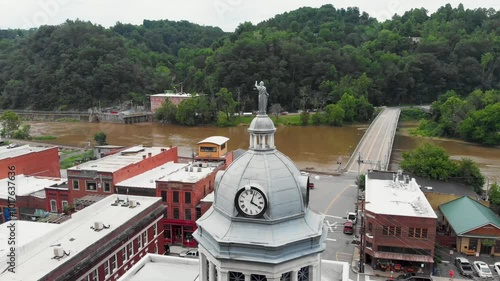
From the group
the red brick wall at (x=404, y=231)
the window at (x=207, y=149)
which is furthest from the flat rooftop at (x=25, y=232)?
the window at (x=207, y=149)

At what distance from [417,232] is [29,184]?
117ft

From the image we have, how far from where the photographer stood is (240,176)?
1066 centimetres

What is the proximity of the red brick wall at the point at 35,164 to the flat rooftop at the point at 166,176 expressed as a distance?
1363 cm

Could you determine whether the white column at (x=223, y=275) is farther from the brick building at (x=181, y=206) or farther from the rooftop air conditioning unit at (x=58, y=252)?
the brick building at (x=181, y=206)

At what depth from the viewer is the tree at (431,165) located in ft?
153

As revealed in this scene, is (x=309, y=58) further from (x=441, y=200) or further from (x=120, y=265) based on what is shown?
(x=120, y=265)

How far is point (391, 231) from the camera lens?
3189 centimetres

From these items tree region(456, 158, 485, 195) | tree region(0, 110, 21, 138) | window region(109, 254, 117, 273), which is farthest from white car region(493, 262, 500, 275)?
tree region(0, 110, 21, 138)

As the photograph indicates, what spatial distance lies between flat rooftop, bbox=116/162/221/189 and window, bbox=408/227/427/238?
698 inches

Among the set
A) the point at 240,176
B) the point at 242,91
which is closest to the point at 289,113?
the point at 242,91

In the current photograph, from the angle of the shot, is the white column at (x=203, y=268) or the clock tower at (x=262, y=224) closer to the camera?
the clock tower at (x=262, y=224)

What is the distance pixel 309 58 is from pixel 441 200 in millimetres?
95624

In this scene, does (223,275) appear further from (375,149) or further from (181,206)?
(375,149)

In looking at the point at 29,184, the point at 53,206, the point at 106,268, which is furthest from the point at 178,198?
the point at 29,184
